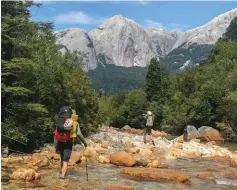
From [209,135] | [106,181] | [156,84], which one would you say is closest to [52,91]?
[106,181]

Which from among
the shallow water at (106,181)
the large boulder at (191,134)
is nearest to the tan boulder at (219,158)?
the shallow water at (106,181)

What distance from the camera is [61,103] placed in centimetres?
2406

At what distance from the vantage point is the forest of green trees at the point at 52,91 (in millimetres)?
18016

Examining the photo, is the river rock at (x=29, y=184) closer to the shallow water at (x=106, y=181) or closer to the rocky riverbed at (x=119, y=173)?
the rocky riverbed at (x=119, y=173)

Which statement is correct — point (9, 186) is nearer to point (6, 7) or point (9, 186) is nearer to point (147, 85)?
point (6, 7)

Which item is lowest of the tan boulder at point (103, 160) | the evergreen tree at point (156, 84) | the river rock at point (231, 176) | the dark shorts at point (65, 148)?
the tan boulder at point (103, 160)

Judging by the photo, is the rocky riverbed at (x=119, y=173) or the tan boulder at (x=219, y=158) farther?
the tan boulder at (x=219, y=158)

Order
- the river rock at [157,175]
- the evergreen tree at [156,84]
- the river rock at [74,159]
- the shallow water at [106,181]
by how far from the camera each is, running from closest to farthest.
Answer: the shallow water at [106,181], the river rock at [157,175], the river rock at [74,159], the evergreen tree at [156,84]


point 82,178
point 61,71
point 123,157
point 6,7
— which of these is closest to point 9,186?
point 82,178

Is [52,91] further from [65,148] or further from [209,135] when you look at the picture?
[209,135]

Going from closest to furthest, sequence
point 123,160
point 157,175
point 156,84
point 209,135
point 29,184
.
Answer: point 29,184 → point 157,175 → point 123,160 → point 209,135 → point 156,84

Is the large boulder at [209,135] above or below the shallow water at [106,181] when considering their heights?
above

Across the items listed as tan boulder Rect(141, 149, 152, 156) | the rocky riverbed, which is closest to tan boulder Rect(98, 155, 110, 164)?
the rocky riverbed

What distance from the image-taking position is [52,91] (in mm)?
22500
